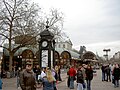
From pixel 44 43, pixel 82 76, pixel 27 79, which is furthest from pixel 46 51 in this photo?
pixel 27 79

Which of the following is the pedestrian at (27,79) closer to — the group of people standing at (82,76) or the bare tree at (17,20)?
the group of people standing at (82,76)

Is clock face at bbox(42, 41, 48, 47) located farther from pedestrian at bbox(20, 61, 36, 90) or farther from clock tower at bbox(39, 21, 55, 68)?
pedestrian at bbox(20, 61, 36, 90)

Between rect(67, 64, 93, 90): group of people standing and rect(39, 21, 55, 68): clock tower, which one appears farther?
rect(39, 21, 55, 68): clock tower

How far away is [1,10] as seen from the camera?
140 ft

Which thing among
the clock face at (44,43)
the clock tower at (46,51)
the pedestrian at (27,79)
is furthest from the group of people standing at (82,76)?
the pedestrian at (27,79)

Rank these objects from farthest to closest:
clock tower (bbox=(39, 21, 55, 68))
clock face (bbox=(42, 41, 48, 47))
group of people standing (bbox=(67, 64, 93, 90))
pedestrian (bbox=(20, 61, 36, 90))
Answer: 1. clock face (bbox=(42, 41, 48, 47))
2. clock tower (bbox=(39, 21, 55, 68))
3. group of people standing (bbox=(67, 64, 93, 90))
4. pedestrian (bbox=(20, 61, 36, 90))

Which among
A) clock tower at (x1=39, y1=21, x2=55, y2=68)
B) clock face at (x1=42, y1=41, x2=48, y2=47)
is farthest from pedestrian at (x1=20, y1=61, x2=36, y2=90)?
clock face at (x1=42, y1=41, x2=48, y2=47)

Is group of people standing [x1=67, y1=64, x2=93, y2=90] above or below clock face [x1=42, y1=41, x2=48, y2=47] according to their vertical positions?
below

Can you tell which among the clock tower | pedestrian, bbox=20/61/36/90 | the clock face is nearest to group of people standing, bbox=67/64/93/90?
the clock tower

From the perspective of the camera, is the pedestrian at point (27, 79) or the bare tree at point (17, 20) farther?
the bare tree at point (17, 20)

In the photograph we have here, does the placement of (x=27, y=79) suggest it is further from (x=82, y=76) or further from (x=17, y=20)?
(x=17, y=20)

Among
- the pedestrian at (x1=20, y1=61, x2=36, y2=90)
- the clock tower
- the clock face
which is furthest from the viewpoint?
the clock face

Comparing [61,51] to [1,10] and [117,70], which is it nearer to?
[1,10]

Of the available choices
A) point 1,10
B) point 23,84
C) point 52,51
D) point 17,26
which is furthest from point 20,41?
point 23,84
